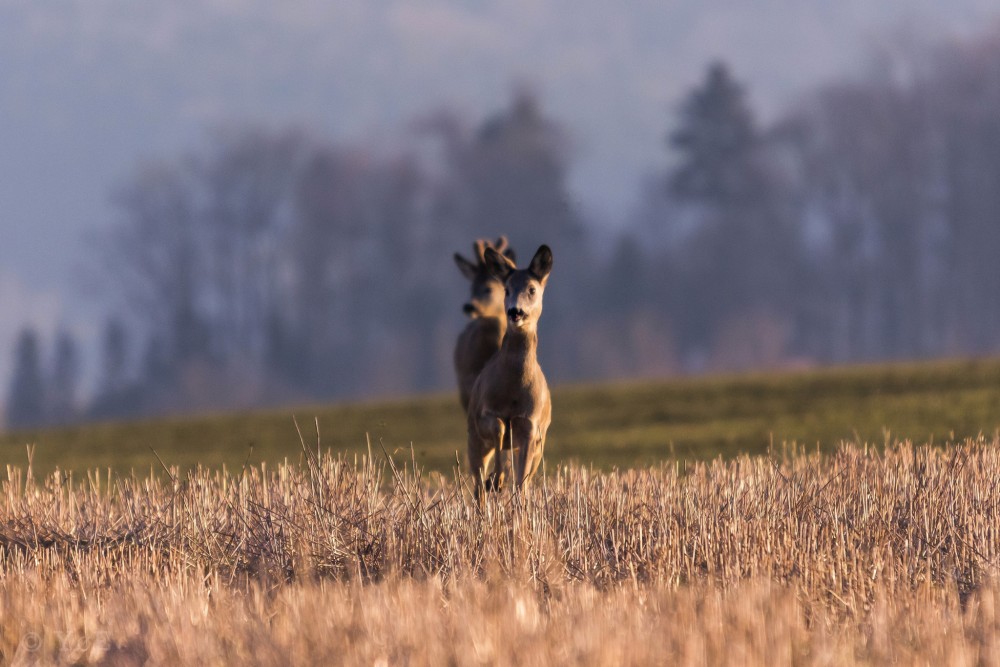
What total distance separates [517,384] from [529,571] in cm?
239

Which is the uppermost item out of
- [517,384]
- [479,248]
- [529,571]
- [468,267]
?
[479,248]

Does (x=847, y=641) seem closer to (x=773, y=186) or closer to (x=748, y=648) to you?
(x=748, y=648)

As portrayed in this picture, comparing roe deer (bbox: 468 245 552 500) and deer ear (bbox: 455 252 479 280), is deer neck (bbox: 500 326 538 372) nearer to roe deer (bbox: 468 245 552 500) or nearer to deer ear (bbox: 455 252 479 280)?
roe deer (bbox: 468 245 552 500)

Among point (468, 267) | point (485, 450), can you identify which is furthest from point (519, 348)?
point (468, 267)

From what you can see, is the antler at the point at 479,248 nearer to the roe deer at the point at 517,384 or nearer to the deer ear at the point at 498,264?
the deer ear at the point at 498,264

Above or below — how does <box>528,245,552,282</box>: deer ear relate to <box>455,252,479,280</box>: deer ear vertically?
below

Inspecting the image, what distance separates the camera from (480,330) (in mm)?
13711

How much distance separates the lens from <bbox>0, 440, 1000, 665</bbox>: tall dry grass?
740 centimetres

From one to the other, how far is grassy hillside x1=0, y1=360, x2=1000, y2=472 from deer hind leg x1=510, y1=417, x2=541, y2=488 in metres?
10.6

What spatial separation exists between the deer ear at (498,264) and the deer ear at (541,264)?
0.33 m

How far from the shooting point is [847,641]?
26.0ft

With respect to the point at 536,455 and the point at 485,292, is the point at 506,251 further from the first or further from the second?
the point at 536,455

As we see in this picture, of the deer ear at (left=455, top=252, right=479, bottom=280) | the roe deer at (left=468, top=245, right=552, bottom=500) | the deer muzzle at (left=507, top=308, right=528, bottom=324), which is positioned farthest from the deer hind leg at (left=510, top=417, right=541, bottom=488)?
the deer ear at (left=455, top=252, right=479, bottom=280)

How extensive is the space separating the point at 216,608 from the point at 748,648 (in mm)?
3439
